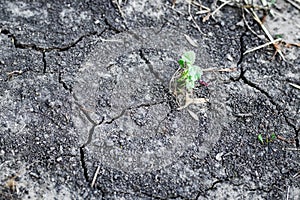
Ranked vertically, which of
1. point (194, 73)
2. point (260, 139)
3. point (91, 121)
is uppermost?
point (194, 73)

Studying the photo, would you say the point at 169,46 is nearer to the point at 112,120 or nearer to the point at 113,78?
the point at 113,78

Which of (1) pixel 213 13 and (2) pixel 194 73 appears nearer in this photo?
(2) pixel 194 73

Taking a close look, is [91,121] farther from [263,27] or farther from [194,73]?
[263,27]

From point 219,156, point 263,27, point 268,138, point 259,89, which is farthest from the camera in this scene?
point 263,27

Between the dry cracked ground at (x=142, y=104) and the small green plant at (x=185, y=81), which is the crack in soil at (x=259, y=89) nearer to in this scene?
the dry cracked ground at (x=142, y=104)

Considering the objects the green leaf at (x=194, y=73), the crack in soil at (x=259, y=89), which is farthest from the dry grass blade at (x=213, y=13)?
the green leaf at (x=194, y=73)

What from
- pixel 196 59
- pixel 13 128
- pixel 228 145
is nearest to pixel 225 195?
pixel 228 145

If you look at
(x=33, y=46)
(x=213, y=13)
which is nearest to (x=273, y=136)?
(x=213, y=13)
